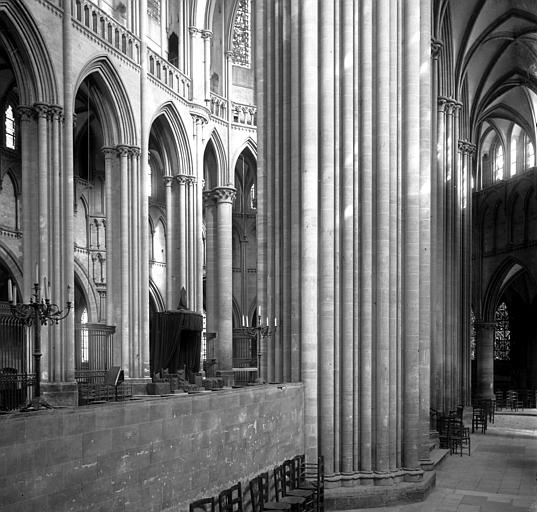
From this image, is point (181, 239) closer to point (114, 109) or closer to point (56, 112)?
point (114, 109)

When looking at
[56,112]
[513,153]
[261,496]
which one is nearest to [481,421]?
[261,496]

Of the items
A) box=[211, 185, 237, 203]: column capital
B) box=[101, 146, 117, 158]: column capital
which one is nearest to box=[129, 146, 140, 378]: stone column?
box=[101, 146, 117, 158]: column capital

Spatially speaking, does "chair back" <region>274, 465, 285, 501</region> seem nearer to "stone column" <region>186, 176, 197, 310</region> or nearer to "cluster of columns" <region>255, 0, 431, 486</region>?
"cluster of columns" <region>255, 0, 431, 486</region>

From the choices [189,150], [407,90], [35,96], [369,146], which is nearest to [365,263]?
[369,146]

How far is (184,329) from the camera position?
25297mm

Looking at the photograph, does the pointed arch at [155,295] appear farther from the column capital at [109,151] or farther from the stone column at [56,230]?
the stone column at [56,230]

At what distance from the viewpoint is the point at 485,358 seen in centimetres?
4178

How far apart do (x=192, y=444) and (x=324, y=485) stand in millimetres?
5027

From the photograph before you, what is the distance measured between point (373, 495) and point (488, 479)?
404 centimetres

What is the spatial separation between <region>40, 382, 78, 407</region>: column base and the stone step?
9.38 meters

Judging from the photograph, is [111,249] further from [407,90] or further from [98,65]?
[407,90]

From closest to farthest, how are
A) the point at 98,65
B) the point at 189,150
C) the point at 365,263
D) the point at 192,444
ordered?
1. the point at 192,444
2. the point at 365,263
3. the point at 98,65
4. the point at 189,150

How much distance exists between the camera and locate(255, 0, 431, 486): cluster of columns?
577 inches

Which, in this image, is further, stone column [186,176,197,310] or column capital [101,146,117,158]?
stone column [186,176,197,310]
